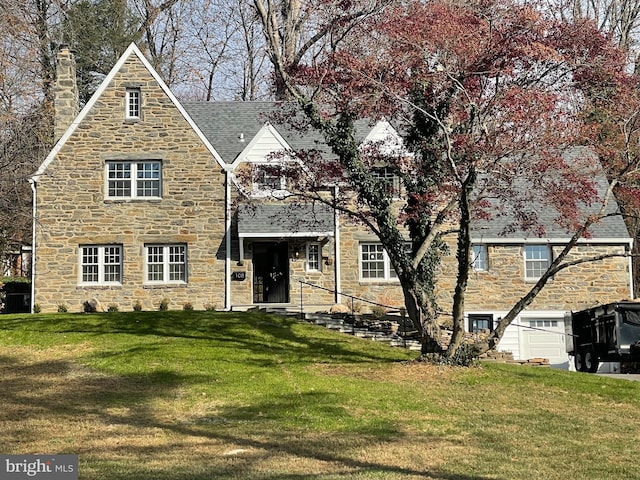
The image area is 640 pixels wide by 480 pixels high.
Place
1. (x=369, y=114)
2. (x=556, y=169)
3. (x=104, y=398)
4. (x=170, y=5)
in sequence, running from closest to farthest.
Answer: (x=104, y=398), (x=556, y=169), (x=369, y=114), (x=170, y=5)

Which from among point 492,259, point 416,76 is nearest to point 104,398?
point 416,76

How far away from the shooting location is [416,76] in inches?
645

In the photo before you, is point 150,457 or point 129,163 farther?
point 129,163

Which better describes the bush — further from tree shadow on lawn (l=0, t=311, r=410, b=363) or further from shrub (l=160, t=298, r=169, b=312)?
shrub (l=160, t=298, r=169, b=312)

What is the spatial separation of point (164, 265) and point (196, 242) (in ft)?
4.33

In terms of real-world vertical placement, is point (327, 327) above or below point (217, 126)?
below

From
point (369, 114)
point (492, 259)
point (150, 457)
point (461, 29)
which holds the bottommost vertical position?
point (150, 457)

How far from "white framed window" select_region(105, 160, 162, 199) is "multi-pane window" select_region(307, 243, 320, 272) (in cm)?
545

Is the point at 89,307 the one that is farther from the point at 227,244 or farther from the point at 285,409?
the point at 285,409

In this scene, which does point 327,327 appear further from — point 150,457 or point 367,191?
point 150,457

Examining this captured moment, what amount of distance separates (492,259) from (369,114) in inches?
510

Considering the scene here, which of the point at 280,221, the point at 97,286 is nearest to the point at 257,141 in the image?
the point at 280,221

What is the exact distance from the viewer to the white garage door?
28.4m

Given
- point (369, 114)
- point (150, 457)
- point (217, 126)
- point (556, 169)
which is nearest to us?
point (150, 457)
